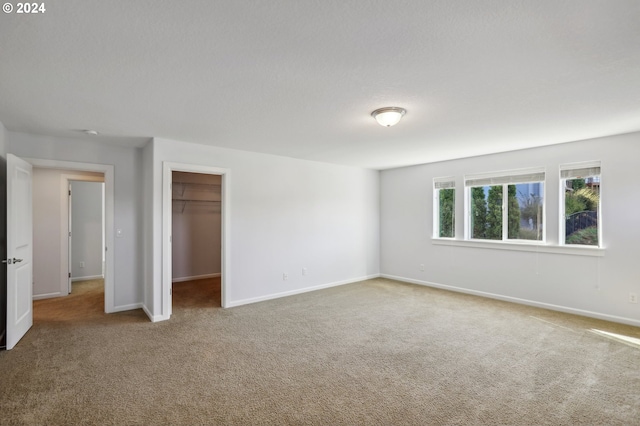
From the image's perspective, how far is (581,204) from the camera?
4.48 meters

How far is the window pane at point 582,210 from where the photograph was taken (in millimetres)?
4359

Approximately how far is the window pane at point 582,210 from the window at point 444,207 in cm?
168

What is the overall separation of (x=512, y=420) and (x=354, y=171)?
502 cm

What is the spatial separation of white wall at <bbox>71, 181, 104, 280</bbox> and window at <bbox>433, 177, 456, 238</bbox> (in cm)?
683

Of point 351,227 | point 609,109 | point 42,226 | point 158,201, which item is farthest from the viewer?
point 351,227

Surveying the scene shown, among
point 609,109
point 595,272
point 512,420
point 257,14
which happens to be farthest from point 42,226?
point 595,272

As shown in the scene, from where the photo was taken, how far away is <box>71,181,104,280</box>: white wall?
6500 millimetres

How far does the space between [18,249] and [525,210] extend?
665cm

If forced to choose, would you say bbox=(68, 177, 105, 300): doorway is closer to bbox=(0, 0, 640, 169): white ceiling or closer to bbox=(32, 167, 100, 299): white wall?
bbox=(32, 167, 100, 299): white wall

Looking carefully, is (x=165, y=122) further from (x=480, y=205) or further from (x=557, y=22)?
(x=480, y=205)

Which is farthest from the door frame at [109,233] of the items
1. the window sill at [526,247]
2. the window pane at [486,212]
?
the window pane at [486,212]

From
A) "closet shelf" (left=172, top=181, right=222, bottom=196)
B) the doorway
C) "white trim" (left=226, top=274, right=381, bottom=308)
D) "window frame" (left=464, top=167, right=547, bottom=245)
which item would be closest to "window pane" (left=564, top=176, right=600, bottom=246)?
"window frame" (left=464, top=167, right=547, bottom=245)

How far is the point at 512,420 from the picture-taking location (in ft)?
7.05

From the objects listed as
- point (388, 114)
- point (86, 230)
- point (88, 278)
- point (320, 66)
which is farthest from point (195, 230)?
point (320, 66)
